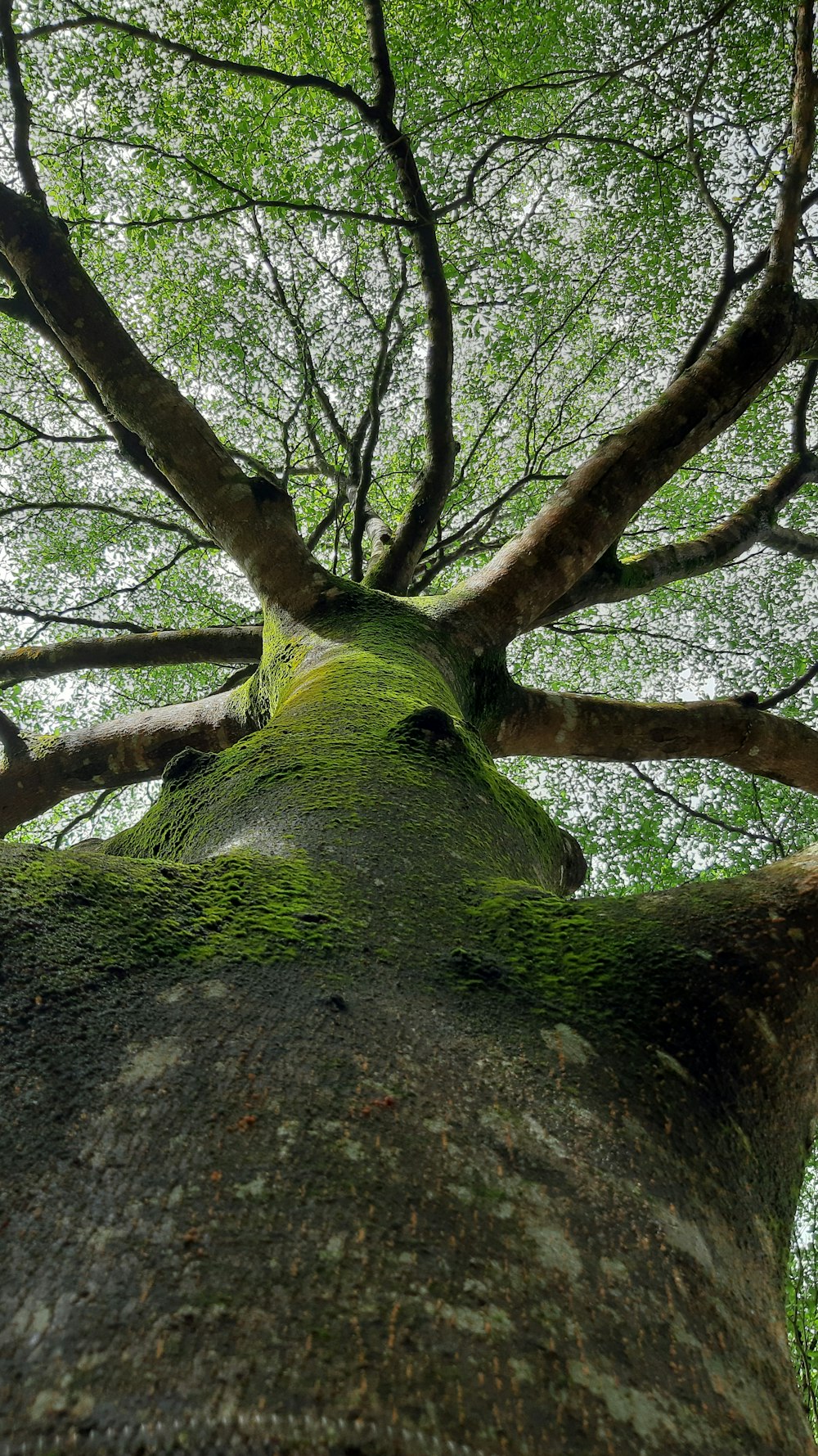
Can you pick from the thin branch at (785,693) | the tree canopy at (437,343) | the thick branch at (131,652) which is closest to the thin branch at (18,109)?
the tree canopy at (437,343)

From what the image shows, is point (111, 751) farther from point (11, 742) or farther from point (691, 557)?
point (691, 557)

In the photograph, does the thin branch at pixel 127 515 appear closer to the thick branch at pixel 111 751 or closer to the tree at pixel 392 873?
the tree at pixel 392 873

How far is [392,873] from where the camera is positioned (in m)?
1.69

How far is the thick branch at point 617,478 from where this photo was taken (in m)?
4.25

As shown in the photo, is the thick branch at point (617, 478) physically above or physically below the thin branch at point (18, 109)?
below

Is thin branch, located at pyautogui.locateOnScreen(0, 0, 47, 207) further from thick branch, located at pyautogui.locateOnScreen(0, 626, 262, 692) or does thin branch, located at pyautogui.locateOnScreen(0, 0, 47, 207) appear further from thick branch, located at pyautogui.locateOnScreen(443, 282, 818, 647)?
thick branch, located at pyautogui.locateOnScreen(443, 282, 818, 647)

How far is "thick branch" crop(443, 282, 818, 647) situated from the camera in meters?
4.25

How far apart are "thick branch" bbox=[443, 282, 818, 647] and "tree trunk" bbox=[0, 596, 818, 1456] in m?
2.67

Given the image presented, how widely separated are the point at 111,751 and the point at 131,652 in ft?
4.03

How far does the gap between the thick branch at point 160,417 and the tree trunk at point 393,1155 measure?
8.71 feet

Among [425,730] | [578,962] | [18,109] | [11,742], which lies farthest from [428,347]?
[578,962]

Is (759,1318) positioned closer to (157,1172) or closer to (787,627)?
(157,1172)

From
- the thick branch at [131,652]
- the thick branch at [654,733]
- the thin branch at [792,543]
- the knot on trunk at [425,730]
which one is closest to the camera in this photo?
the knot on trunk at [425,730]

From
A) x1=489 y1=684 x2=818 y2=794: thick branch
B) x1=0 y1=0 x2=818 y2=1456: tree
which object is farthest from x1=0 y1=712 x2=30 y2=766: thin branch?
x1=489 y1=684 x2=818 y2=794: thick branch
